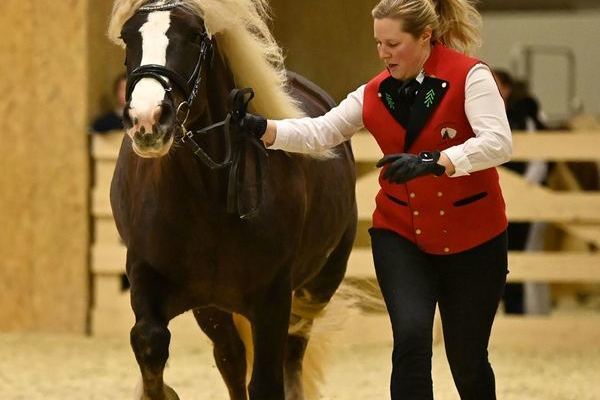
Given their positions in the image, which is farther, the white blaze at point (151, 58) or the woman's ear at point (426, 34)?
the woman's ear at point (426, 34)

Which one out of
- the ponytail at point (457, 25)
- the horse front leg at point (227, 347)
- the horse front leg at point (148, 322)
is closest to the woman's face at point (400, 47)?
the ponytail at point (457, 25)

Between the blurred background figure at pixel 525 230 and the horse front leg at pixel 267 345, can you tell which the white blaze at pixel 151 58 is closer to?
the horse front leg at pixel 267 345

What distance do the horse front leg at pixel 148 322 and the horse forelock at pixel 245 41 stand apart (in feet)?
2.29

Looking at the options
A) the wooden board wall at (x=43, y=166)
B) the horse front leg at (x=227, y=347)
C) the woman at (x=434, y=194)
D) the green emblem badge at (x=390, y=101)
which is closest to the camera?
the woman at (x=434, y=194)

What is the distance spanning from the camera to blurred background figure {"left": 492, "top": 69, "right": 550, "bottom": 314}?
835cm

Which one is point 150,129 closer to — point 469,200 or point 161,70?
point 161,70

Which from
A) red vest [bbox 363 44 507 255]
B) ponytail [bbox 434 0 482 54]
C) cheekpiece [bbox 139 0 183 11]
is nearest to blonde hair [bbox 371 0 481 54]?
ponytail [bbox 434 0 482 54]

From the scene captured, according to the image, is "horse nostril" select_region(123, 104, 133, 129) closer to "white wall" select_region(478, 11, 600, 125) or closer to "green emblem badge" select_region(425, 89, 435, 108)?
"green emblem badge" select_region(425, 89, 435, 108)

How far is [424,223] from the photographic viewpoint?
3.65 metres

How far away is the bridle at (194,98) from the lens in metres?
3.53

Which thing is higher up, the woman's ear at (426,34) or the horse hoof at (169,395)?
the woman's ear at (426,34)

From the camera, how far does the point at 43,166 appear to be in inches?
315

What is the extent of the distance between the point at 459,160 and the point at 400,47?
0.39 meters

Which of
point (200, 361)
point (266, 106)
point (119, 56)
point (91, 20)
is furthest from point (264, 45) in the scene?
point (119, 56)
